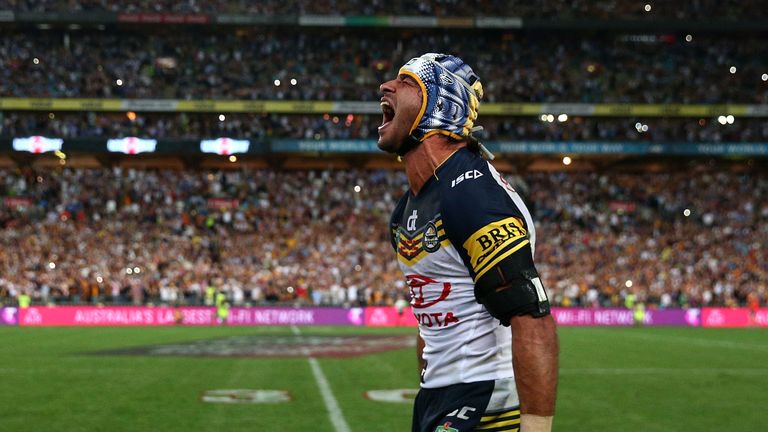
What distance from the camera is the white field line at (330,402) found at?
918cm

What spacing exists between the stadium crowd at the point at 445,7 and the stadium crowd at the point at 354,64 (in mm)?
→ 1477

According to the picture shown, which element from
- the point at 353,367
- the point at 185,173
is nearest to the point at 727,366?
the point at 353,367

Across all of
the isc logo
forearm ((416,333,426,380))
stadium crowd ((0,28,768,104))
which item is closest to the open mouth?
the isc logo

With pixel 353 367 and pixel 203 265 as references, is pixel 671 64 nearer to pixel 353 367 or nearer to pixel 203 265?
pixel 203 265

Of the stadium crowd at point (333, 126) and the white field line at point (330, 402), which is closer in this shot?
the white field line at point (330, 402)

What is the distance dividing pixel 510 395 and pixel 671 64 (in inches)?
2069

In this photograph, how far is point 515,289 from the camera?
2.59 m

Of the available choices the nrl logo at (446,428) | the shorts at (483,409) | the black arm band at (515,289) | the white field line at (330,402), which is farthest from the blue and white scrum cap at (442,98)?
the white field line at (330,402)

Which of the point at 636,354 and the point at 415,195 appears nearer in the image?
the point at 415,195

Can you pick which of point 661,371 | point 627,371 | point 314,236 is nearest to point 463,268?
point 627,371

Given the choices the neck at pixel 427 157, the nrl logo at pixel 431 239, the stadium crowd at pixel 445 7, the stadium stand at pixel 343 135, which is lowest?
the nrl logo at pixel 431 239

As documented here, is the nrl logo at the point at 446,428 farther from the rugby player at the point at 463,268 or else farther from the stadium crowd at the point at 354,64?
the stadium crowd at the point at 354,64

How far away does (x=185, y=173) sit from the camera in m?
46.1

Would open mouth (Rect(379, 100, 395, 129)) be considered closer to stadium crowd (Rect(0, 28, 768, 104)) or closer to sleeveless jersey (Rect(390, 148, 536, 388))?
sleeveless jersey (Rect(390, 148, 536, 388))
